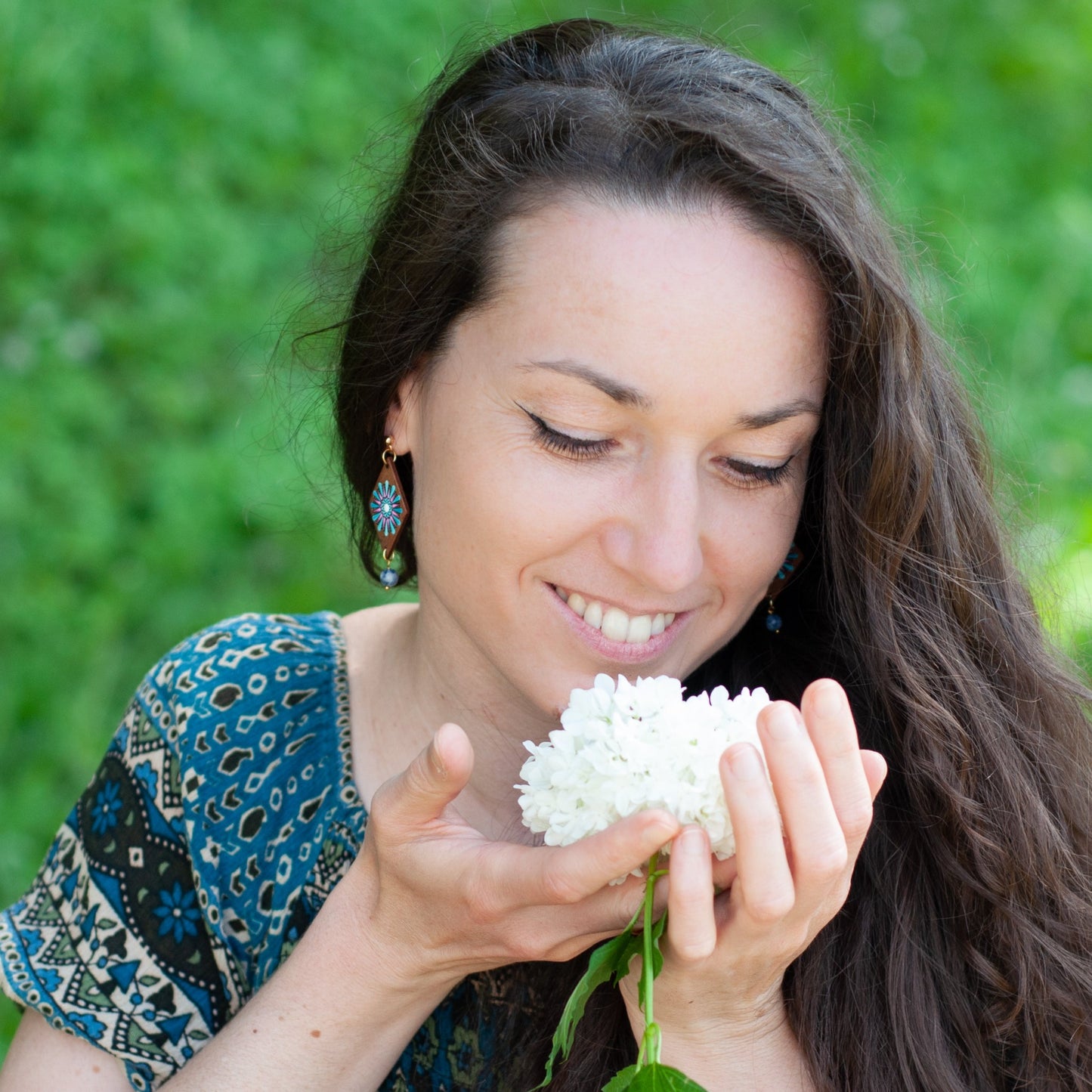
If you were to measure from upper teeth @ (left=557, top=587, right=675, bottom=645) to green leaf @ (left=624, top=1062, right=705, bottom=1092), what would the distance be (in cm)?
73

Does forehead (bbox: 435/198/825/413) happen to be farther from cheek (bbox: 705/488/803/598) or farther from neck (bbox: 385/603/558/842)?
neck (bbox: 385/603/558/842)

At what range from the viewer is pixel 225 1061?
77.5 inches

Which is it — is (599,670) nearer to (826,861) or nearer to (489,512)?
(489,512)

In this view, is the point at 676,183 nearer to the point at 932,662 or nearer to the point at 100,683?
the point at 932,662

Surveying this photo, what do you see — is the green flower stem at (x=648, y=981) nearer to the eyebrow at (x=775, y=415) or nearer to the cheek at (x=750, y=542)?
the cheek at (x=750, y=542)

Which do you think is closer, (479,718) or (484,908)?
(484,908)

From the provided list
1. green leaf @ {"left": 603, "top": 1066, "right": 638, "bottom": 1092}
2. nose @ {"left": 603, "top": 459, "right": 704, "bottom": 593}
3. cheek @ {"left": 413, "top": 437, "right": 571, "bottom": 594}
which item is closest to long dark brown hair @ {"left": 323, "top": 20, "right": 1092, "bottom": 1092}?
cheek @ {"left": 413, "top": 437, "right": 571, "bottom": 594}

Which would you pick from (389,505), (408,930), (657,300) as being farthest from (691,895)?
(389,505)

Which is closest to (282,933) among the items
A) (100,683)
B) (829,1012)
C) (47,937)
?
(47,937)

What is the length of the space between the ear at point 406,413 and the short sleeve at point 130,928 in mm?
652

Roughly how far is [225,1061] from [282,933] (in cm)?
36

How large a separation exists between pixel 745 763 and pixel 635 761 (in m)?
0.16

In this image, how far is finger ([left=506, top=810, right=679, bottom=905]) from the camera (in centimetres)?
145

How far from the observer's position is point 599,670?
2.08 metres
